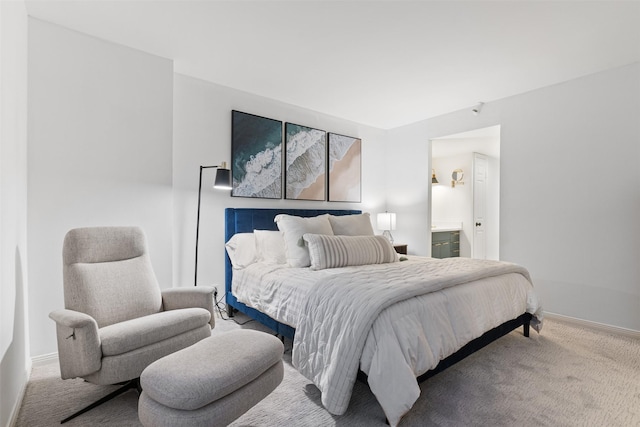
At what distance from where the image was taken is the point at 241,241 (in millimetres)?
3262

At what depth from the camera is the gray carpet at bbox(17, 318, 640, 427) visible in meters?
1.73

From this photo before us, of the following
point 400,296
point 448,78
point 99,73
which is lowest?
Answer: point 400,296

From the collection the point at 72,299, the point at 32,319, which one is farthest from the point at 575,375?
the point at 32,319

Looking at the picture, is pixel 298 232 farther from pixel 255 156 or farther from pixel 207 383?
pixel 207 383

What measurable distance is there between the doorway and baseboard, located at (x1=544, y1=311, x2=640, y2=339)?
212 cm

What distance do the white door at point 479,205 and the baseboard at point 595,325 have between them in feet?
7.36

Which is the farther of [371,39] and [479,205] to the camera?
[479,205]

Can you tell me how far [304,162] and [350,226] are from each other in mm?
1209

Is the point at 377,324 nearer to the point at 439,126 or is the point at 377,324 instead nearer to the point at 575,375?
the point at 575,375

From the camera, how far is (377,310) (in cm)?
170

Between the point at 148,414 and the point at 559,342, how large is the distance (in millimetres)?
3164

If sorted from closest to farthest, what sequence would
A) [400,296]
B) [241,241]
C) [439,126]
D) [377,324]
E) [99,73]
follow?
1. [377,324]
2. [400,296]
3. [99,73]
4. [241,241]
5. [439,126]

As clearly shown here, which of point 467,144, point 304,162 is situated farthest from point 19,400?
point 467,144

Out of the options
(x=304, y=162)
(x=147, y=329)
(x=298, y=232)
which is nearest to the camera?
(x=147, y=329)
